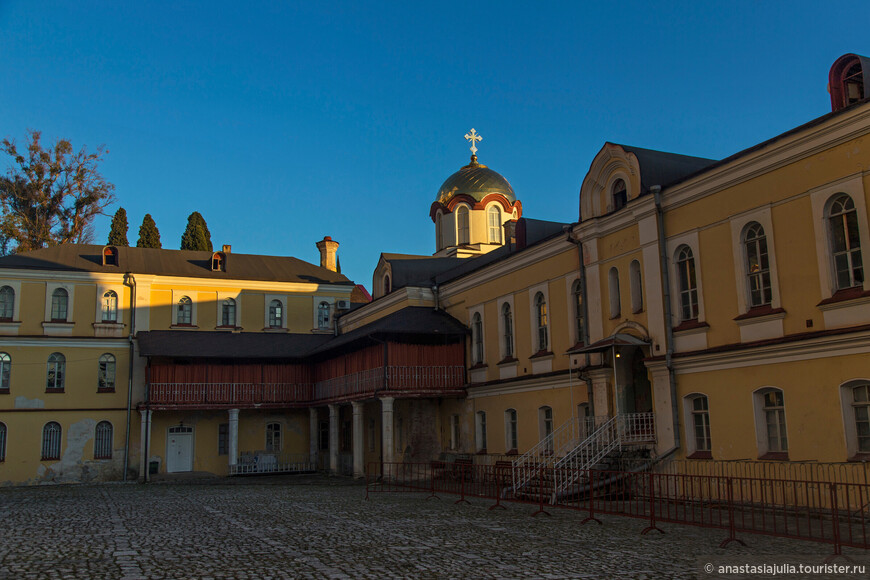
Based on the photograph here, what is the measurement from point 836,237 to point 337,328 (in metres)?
27.7

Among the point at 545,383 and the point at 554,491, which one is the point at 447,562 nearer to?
the point at 554,491

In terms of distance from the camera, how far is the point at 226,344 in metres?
35.8

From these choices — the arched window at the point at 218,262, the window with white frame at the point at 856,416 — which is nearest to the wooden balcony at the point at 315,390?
the arched window at the point at 218,262

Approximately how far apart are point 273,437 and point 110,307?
9.79m

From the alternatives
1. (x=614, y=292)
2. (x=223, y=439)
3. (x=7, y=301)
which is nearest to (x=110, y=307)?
(x=7, y=301)

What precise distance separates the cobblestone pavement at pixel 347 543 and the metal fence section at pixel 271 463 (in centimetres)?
1578

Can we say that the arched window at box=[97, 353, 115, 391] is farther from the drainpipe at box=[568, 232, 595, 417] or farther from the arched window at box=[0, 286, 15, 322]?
the drainpipe at box=[568, 232, 595, 417]

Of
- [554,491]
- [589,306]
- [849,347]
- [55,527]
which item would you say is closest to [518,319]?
[589,306]

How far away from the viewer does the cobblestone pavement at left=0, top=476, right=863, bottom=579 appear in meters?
9.66

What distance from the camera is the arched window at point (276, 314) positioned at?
40562 mm

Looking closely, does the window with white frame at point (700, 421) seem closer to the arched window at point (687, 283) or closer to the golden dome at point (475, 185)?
the arched window at point (687, 283)

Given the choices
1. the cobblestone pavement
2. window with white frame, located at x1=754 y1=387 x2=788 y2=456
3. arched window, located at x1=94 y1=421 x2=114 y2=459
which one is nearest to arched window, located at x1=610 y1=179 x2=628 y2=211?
window with white frame, located at x1=754 y1=387 x2=788 y2=456

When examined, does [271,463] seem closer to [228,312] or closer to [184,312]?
[228,312]

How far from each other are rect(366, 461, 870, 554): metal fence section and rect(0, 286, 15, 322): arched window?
22498 millimetres
